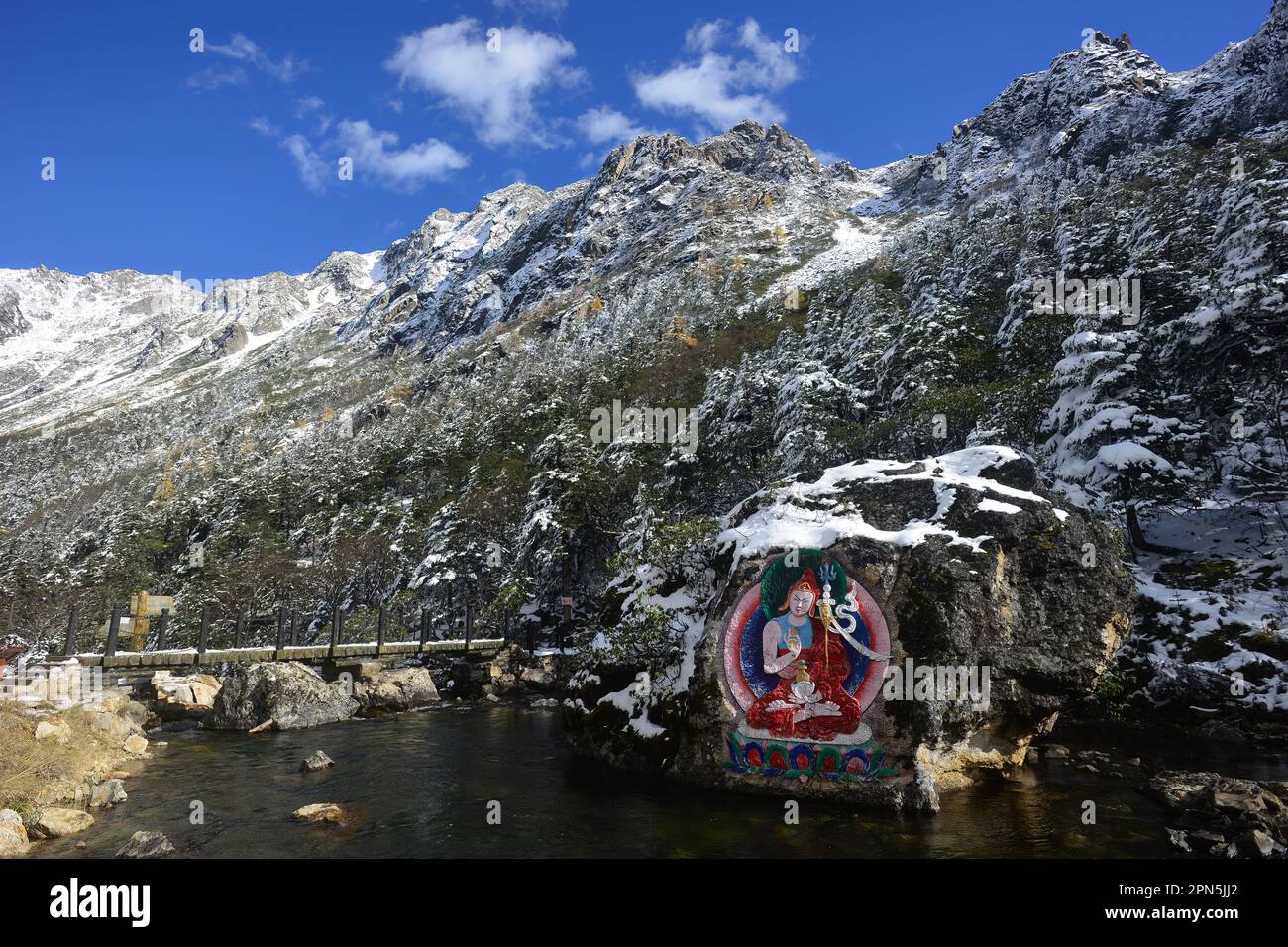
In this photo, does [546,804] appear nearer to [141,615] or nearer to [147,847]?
[147,847]

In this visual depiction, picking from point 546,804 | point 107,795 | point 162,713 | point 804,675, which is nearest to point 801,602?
point 804,675

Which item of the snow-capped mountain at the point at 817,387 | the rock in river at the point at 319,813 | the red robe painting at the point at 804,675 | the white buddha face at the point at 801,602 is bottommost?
the rock in river at the point at 319,813

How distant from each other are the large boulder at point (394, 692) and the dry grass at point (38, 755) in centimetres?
1055

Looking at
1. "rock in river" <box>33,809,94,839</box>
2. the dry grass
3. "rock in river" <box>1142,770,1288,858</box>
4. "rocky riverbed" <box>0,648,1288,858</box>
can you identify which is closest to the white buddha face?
"rocky riverbed" <box>0,648,1288,858</box>

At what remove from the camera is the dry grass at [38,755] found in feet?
44.2

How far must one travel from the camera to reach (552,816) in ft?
44.8

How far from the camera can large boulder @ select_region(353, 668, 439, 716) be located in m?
29.0

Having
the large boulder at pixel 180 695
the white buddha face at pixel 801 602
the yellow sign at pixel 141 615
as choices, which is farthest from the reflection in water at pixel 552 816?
the yellow sign at pixel 141 615

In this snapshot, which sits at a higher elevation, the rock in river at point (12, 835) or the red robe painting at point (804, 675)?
the red robe painting at point (804, 675)

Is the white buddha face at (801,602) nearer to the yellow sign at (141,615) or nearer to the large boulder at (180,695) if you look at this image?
the large boulder at (180,695)

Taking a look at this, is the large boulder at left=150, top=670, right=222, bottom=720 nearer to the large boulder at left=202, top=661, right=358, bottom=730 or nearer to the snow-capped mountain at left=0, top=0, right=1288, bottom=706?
the large boulder at left=202, top=661, right=358, bottom=730

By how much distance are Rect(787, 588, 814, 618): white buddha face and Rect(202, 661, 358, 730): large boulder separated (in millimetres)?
19951
